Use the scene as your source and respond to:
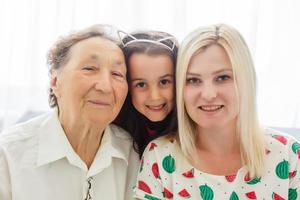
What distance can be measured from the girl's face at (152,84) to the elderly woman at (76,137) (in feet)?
0.19

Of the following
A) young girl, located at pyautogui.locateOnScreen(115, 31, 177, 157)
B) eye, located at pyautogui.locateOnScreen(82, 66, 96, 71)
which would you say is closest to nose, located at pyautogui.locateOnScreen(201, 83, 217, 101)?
young girl, located at pyautogui.locateOnScreen(115, 31, 177, 157)

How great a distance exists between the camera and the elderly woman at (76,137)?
1.20 meters

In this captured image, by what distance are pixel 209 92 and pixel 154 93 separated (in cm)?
19

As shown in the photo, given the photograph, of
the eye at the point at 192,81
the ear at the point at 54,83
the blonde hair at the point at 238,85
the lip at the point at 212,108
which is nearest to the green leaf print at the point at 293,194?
the blonde hair at the point at 238,85

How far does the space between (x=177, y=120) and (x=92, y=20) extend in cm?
104

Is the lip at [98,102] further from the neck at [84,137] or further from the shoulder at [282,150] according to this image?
the shoulder at [282,150]

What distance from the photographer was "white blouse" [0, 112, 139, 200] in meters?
1.21

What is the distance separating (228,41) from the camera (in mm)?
1234

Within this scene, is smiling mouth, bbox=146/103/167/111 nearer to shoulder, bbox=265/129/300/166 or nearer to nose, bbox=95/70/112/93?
nose, bbox=95/70/112/93

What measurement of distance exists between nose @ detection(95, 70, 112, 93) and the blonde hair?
0.23 m

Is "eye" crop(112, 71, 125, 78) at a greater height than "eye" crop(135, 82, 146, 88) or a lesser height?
greater

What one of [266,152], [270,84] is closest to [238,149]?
[266,152]

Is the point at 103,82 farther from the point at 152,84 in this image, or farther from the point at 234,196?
the point at 234,196

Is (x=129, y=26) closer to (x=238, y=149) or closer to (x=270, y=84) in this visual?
(x=270, y=84)
